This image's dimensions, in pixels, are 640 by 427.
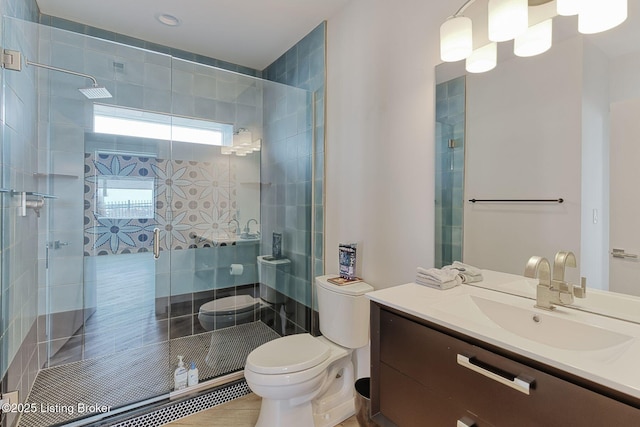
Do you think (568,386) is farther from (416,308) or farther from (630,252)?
(630,252)

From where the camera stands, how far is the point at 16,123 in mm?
1716

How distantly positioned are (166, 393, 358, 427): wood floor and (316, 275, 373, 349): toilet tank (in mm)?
501

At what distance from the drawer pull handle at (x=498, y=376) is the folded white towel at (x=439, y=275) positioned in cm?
45

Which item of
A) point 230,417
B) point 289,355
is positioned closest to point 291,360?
point 289,355

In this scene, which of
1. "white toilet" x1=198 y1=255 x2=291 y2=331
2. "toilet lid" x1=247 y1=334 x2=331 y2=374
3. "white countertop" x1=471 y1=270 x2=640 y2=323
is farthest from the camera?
"white toilet" x1=198 y1=255 x2=291 y2=331

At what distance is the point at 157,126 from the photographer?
8.36 feet

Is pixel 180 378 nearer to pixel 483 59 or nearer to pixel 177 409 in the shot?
pixel 177 409

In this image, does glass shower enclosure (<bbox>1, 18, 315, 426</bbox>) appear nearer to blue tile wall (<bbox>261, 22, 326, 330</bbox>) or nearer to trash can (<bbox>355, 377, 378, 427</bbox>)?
blue tile wall (<bbox>261, 22, 326, 330</bbox>)

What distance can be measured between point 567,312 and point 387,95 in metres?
1.35

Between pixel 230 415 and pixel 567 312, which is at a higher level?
pixel 567 312

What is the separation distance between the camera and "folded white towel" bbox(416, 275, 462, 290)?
134 centimetres

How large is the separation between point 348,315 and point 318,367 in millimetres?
331

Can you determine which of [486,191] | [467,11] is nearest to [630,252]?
[486,191]

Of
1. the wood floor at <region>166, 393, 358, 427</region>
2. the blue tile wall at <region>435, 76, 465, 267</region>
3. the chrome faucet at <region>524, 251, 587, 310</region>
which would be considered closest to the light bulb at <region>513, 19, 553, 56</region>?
the blue tile wall at <region>435, 76, 465, 267</region>
